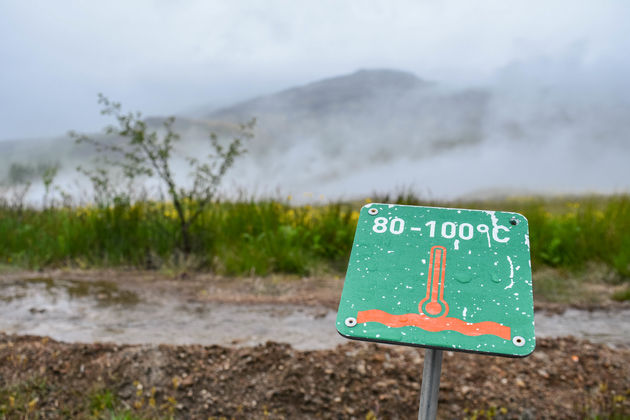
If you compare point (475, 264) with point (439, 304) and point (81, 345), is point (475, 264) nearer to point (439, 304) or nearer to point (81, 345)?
point (439, 304)

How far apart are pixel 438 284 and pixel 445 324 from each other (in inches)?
5.5

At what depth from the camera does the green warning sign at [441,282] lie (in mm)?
1672

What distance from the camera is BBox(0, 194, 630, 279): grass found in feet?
20.5

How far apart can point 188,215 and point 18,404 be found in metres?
4.17

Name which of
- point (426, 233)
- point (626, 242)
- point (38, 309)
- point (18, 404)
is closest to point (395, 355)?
point (426, 233)

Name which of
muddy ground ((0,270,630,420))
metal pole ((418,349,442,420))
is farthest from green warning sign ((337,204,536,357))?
muddy ground ((0,270,630,420))

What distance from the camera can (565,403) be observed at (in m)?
3.17

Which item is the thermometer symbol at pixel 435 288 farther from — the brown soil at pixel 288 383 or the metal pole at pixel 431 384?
the brown soil at pixel 288 383

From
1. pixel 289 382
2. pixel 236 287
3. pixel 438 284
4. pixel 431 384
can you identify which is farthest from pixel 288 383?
pixel 236 287

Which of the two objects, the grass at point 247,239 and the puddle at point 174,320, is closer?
the puddle at point 174,320

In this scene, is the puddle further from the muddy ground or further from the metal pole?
the metal pole

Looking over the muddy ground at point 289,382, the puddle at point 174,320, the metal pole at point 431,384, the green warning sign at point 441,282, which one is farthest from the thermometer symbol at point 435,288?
the puddle at point 174,320

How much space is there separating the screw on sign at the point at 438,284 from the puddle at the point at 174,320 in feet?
6.51

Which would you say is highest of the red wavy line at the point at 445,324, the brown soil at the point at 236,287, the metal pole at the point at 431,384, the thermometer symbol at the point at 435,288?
the thermometer symbol at the point at 435,288
